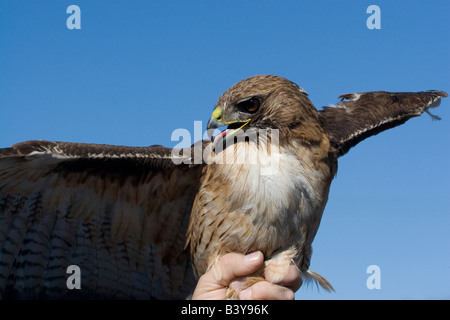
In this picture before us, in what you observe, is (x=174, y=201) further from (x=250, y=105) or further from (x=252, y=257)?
(x=250, y=105)

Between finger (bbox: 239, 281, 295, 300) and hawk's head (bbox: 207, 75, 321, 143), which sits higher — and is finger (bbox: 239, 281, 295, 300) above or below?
below

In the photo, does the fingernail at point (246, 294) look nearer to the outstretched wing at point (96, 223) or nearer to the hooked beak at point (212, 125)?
the outstretched wing at point (96, 223)

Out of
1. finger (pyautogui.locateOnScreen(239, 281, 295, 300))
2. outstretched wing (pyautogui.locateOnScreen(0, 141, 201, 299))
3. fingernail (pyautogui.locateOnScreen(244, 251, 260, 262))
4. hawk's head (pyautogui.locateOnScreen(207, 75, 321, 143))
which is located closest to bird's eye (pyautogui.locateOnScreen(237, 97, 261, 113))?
hawk's head (pyautogui.locateOnScreen(207, 75, 321, 143))

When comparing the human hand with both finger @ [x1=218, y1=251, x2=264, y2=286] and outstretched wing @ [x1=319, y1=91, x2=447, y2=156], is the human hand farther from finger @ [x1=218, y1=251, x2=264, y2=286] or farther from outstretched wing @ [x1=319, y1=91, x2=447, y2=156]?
outstretched wing @ [x1=319, y1=91, x2=447, y2=156]

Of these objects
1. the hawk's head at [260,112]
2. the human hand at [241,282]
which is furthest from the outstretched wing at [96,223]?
the human hand at [241,282]
